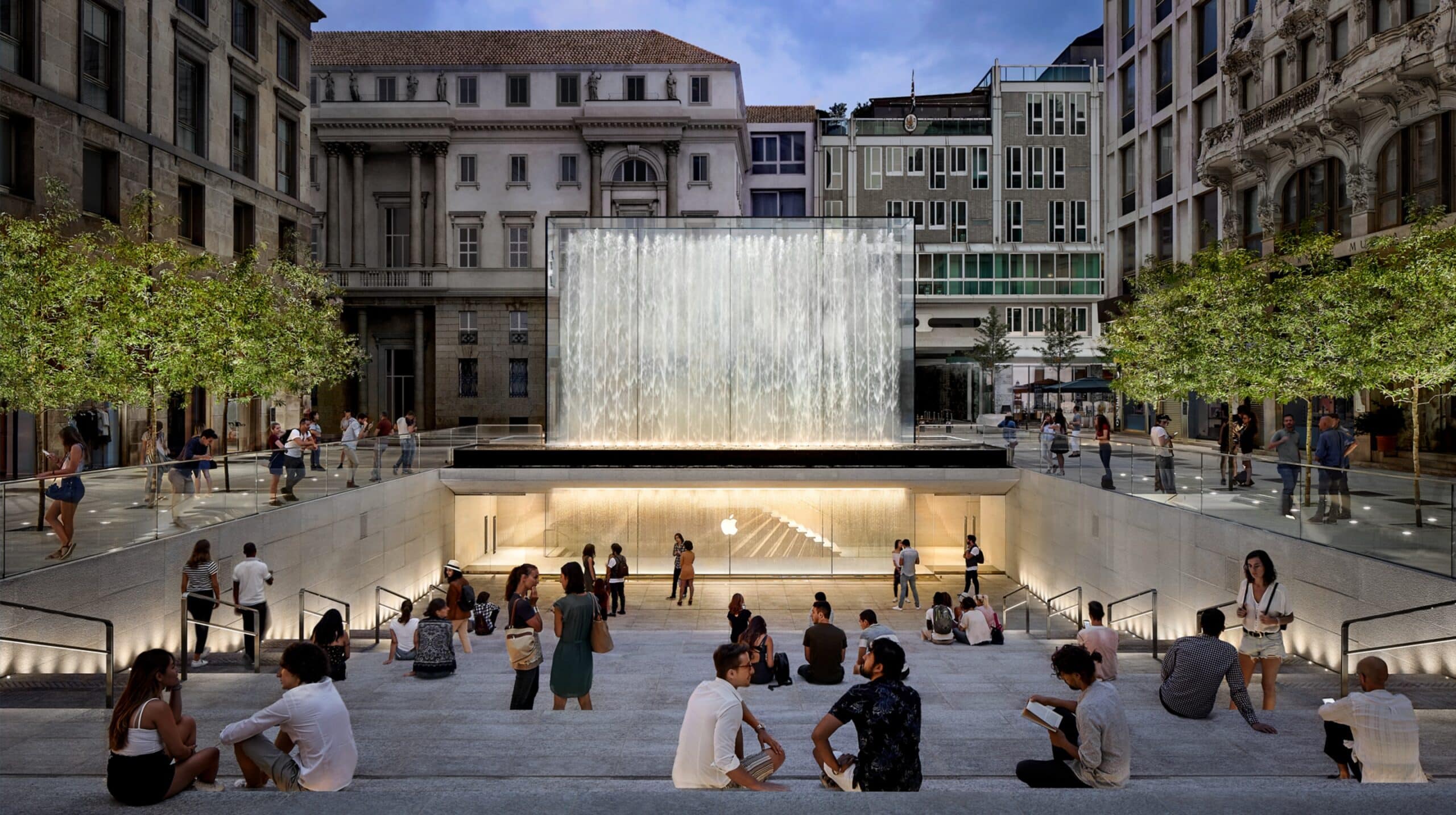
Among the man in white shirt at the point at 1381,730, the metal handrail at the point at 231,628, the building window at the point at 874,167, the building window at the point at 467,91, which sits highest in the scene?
the building window at the point at 467,91

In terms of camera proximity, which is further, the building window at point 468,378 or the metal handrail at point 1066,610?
the building window at point 468,378

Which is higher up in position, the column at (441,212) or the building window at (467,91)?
the building window at (467,91)

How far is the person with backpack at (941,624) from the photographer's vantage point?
15617mm

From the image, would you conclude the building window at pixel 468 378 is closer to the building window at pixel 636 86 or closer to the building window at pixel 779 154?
the building window at pixel 636 86

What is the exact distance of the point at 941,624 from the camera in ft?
51.4

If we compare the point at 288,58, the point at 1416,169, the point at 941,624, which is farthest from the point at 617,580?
the point at 288,58

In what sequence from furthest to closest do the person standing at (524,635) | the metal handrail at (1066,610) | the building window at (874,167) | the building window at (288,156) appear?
the building window at (874,167) < the building window at (288,156) < the metal handrail at (1066,610) < the person standing at (524,635)

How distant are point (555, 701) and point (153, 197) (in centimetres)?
2054

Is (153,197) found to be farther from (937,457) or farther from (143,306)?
(937,457)

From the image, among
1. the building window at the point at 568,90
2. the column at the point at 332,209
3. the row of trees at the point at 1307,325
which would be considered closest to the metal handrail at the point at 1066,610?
the row of trees at the point at 1307,325

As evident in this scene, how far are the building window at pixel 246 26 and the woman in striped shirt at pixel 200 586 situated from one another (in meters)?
24.2

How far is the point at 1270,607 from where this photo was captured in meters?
8.95

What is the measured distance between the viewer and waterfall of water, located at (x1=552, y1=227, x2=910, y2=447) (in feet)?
96.5

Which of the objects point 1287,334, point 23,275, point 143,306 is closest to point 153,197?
point 143,306
